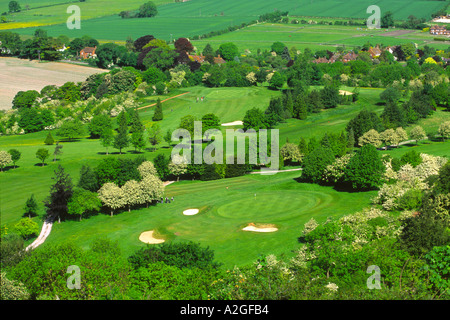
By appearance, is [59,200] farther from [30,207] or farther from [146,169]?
[146,169]

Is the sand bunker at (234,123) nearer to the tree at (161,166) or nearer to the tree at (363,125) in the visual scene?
the tree at (363,125)

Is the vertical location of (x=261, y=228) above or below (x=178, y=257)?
below

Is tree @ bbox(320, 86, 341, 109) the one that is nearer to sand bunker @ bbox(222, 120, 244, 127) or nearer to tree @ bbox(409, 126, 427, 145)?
sand bunker @ bbox(222, 120, 244, 127)

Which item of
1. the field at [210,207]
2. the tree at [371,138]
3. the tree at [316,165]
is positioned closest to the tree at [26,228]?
the field at [210,207]

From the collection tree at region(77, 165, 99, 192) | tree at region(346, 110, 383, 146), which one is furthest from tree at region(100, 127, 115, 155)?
tree at region(346, 110, 383, 146)

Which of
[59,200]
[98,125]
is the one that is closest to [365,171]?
[59,200]

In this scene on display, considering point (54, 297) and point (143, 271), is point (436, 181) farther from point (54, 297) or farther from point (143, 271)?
point (54, 297)
